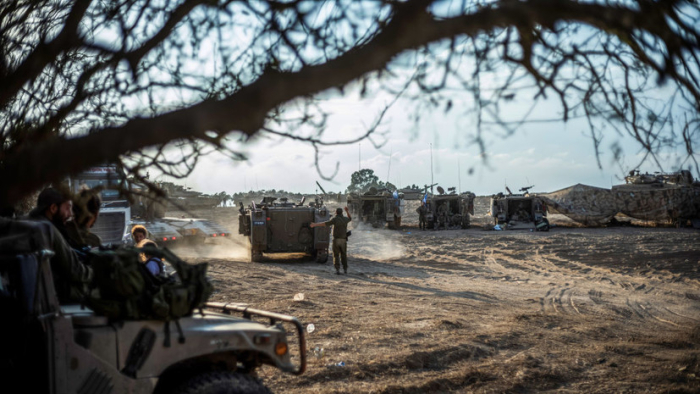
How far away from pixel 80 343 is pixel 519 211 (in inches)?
1119

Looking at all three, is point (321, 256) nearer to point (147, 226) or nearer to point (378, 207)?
point (147, 226)

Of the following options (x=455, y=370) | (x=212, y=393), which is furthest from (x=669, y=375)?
(x=212, y=393)

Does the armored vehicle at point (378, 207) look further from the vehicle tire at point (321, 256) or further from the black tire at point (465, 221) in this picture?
the vehicle tire at point (321, 256)

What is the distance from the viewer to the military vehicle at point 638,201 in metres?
26.9

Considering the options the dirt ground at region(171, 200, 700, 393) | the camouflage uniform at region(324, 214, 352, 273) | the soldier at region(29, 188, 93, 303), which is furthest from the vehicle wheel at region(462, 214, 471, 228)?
the soldier at region(29, 188, 93, 303)

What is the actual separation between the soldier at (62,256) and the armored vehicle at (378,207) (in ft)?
93.3

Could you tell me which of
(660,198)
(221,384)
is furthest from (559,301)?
(660,198)

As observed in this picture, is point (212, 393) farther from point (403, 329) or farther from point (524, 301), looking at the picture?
point (524, 301)

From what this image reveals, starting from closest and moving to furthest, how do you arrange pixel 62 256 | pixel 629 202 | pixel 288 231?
pixel 62 256
pixel 288 231
pixel 629 202

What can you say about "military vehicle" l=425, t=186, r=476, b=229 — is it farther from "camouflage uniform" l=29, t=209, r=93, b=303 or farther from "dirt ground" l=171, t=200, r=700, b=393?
"camouflage uniform" l=29, t=209, r=93, b=303

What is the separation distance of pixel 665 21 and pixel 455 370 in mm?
4000

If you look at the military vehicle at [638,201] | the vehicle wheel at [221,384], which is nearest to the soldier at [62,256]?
the vehicle wheel at [221,384]

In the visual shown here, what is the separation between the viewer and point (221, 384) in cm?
325

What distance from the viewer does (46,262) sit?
2.88m
